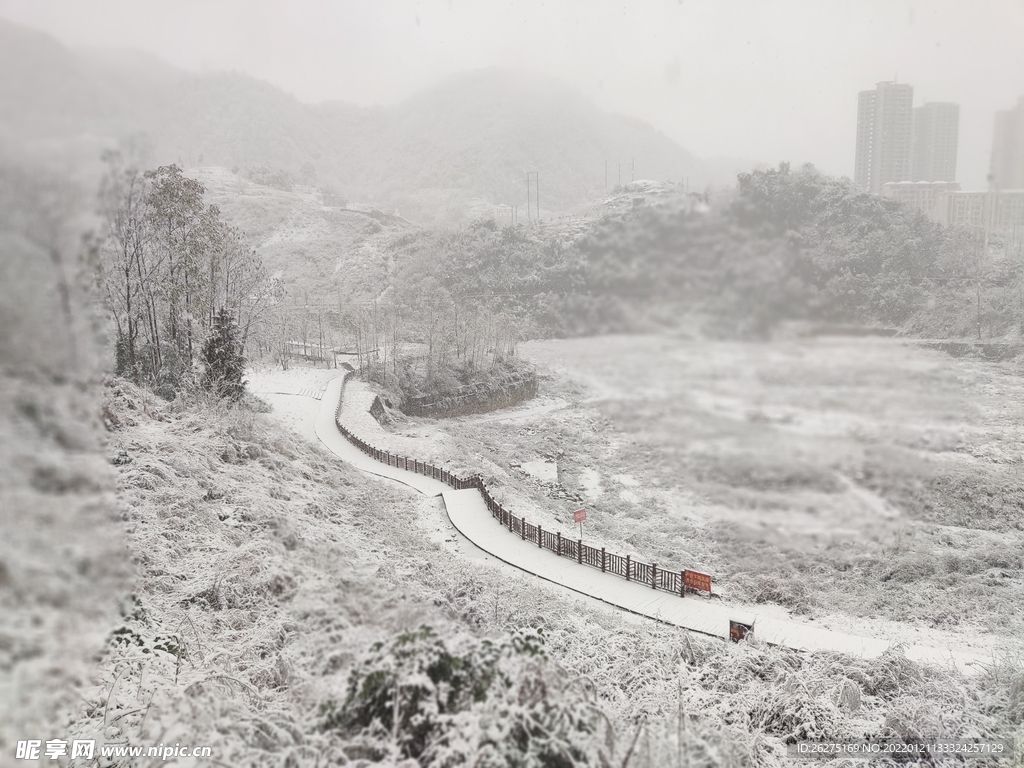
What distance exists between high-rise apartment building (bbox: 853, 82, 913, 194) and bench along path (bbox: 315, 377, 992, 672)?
26.7 feet

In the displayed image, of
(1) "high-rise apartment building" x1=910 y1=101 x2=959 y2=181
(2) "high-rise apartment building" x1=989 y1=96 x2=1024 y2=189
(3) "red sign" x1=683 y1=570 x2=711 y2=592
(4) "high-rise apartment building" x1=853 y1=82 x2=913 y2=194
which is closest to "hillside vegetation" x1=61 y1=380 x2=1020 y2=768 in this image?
(3) "red sign" x1=683 y1=570 x2=711 y2=592

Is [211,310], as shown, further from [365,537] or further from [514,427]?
[514,427]

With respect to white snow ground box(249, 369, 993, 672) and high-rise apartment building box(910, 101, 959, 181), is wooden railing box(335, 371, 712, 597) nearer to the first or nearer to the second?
white snow ground box(249, 369, 993, 672)

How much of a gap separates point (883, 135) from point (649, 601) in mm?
10471

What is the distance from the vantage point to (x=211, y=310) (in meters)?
→ 25.0

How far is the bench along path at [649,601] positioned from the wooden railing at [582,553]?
0.59 ft

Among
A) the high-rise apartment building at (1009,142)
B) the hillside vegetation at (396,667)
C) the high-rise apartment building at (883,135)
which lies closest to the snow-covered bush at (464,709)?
the hillside vegetation at (396,667)

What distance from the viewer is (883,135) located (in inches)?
440

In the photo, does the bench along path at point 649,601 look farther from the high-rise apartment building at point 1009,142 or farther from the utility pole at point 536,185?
the utility pole at point 536,185

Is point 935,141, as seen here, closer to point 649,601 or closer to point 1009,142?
point 1009,142

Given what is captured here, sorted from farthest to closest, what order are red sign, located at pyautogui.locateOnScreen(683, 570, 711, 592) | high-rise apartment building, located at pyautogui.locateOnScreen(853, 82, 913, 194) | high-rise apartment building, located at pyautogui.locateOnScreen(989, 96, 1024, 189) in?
red sign, located at pyautogui.locateOnScreen(683, 570, 711, 592)
high-rise apartment building, located at pyautogui.locateOnScreen(989, 96, 1024, 189)
high-rise apartment building, located at pyautogui.locateOnScreen(853, 82, 913, 194)

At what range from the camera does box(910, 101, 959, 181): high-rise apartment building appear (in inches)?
433

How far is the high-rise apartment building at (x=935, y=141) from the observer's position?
36.1 feet

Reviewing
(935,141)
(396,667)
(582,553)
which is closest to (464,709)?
(396,667)
